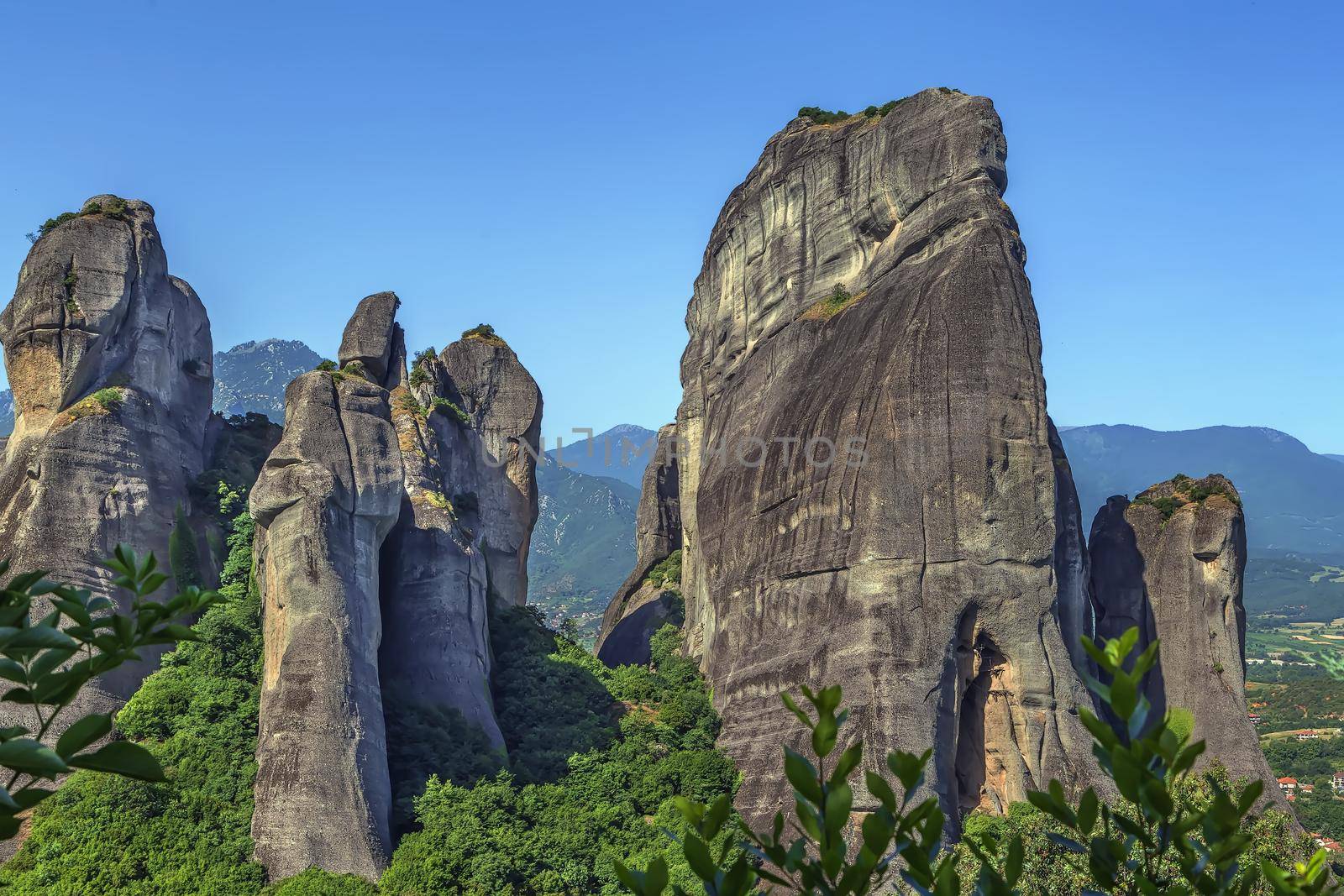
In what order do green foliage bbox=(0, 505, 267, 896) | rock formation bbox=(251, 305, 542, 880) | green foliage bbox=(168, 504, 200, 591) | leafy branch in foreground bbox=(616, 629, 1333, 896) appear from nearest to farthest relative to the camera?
1. leafy branch in foreground bbox=(616, 629, 1333, 896)
2. green foliage bbox=(0, 505, 267, 896)
3. rock formation bbox=(251, 305, 542, 880)
4. green foliage bbox=(168, 504, 200, 591)

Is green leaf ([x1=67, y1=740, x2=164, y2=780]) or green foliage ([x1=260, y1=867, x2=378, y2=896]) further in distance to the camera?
green foliage ([x1=260, y1=867, x2=378, y2=896])

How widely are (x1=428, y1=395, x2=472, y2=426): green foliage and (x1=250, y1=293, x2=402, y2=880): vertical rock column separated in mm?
8668

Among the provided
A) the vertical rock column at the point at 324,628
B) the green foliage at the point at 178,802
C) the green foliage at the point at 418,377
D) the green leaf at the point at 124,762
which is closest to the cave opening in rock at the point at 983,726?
the vertical rock column at the point at 324,628

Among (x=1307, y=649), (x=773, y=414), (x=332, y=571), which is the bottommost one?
(x=1307, y=649)

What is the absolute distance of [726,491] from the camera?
46562mm

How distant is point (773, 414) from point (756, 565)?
17.6 ft

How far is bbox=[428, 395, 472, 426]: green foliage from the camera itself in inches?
1971

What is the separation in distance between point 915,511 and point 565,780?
1335cm

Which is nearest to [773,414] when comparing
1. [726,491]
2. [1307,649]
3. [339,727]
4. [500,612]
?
[726,491]

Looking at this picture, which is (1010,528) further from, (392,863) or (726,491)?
(392,863)

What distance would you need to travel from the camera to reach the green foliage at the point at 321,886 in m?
32.6

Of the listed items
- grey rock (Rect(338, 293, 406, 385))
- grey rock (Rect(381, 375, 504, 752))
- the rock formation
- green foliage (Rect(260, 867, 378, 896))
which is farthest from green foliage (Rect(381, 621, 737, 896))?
grey rock (Rect(338, 293, 406, 385))

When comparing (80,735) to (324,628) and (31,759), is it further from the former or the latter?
(324,628)

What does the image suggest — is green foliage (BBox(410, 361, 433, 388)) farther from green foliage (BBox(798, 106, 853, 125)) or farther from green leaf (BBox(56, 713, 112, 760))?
green leaf (BBox(56, 713, 112, 760))
